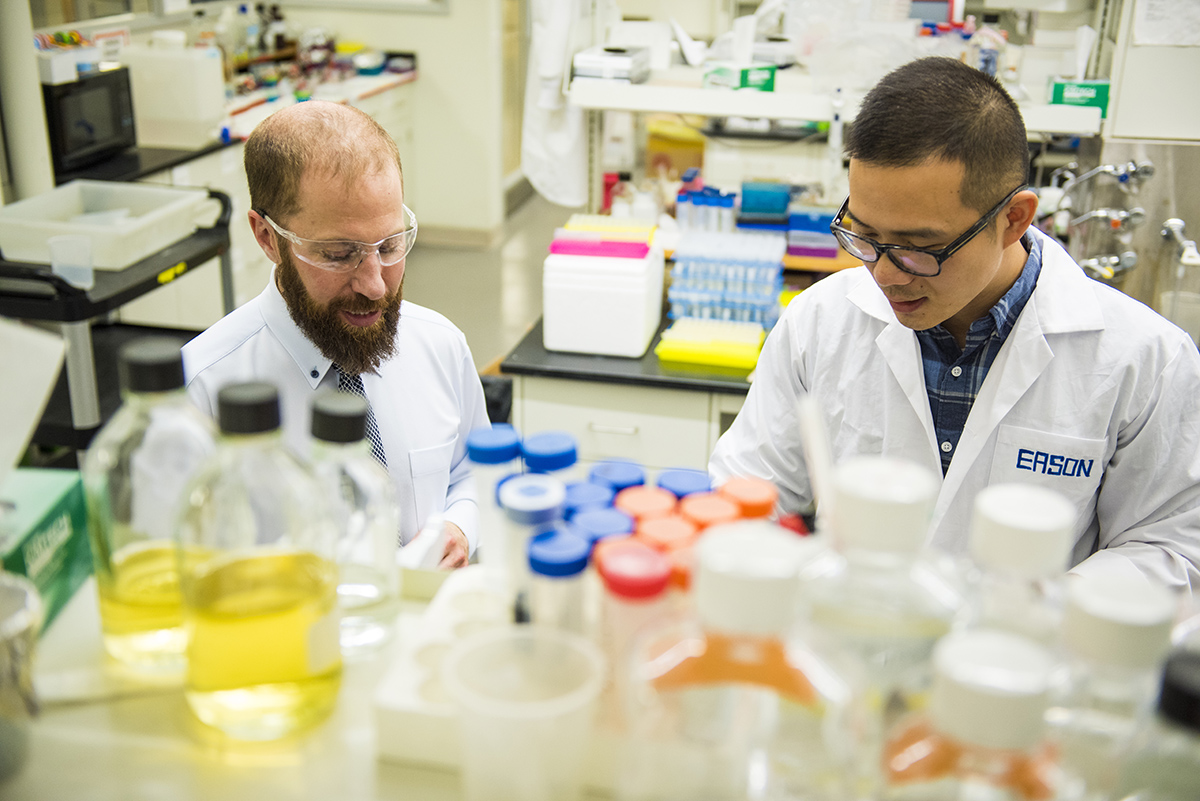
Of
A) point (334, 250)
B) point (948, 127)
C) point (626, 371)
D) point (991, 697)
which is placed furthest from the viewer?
point (626, 371)

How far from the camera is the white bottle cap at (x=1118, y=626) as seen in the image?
56 cm

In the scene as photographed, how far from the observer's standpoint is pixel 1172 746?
576 millimetres

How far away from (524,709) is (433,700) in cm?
13

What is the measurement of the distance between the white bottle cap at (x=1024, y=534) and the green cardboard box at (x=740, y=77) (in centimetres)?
250

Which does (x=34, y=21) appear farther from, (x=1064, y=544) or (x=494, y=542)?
(x=1064, y=544)

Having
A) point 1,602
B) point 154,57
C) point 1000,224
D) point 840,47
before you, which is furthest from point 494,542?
point 154,57

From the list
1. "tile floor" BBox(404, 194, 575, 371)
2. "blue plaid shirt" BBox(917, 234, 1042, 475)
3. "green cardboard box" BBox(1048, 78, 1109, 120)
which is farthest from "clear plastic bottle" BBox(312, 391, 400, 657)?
"tile floor" BBox(404, 194, 575, 371)

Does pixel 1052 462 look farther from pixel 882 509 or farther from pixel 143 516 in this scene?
pixel 143 516

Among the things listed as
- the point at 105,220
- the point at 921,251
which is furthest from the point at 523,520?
the point at 105,220

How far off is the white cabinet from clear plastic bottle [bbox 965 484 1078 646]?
1.99 meters

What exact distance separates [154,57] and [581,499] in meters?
4.50

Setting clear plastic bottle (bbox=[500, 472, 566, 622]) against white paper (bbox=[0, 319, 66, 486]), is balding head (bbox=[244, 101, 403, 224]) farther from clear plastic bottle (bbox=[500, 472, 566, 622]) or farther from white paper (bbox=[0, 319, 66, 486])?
clear plastic bottle (bbox=[500, 472, 566, 622])

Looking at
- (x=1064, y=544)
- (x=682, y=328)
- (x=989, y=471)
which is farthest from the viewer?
(x=682, y=328)

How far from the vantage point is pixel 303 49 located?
6086 millimetres
